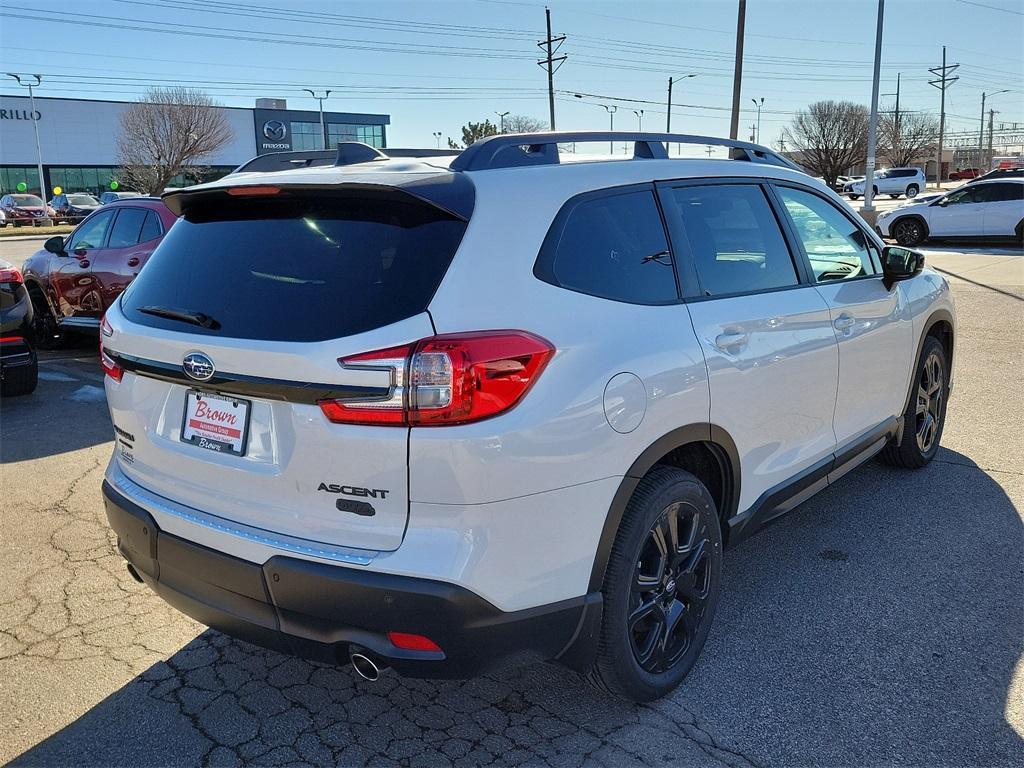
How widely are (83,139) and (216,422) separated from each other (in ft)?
266

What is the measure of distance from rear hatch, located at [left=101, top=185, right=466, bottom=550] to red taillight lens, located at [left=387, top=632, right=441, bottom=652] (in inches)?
10.1

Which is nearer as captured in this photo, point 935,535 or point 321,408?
point 321,408

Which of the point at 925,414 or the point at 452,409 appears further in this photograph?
the point at 925,414

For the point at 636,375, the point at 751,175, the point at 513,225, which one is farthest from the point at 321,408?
the point at 751,175

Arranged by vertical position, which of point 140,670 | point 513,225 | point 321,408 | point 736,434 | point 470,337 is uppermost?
point 513,225

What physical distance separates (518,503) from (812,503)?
3.03m

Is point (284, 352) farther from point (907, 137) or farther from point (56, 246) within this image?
point (907, 137)

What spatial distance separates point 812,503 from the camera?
192 inches

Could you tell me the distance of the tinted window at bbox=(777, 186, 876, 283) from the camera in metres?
3.97

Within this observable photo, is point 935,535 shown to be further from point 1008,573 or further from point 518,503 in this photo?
point 518,503

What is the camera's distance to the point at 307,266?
2594 mm

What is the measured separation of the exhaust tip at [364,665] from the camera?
7.98 ft

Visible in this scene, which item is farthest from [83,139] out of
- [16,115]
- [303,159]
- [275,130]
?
[303,159]

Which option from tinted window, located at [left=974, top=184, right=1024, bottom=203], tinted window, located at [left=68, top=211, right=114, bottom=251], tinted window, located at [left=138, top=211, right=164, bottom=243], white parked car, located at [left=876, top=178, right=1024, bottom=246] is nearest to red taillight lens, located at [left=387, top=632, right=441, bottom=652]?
tinted window, located at [left=138, top=211, right=164, bottom=243]
